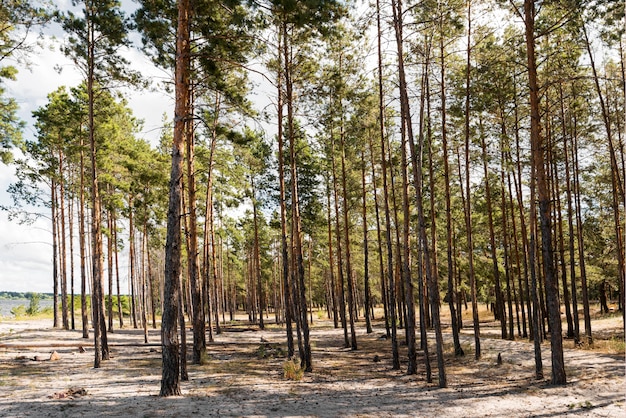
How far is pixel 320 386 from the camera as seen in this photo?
12.9 metres

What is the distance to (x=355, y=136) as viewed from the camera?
20.6m

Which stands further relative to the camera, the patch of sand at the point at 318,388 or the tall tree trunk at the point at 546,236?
the tall tree trunk at the point at 546,236

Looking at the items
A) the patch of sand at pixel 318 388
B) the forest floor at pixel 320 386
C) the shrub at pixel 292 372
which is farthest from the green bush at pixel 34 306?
the shrub at pixel 292 372

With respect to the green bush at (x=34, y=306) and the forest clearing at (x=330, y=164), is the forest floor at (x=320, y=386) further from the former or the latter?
the green bush at (x=34, y=306)

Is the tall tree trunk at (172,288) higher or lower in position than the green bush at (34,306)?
higher

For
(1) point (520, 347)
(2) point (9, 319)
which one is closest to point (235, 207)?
(1) point (520, 347)

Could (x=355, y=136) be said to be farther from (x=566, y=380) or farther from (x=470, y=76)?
(x=566, y=380)

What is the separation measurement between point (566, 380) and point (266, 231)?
39639 mm

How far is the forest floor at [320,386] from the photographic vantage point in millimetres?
9617

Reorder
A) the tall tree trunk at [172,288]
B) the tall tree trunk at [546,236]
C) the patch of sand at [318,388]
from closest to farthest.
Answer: the patch of sand at [318,388] → the tall tree trunk at [172,288] → the tall tree trunk at [546,236]


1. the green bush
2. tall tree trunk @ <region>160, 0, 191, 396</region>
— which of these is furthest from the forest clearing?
the green bush

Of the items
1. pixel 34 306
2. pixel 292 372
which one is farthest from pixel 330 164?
pixel 34 306

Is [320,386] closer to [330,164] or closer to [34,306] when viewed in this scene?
[330,164]

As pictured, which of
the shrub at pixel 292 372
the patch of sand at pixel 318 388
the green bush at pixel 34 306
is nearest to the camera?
the patch of sand at pixel 318 388
